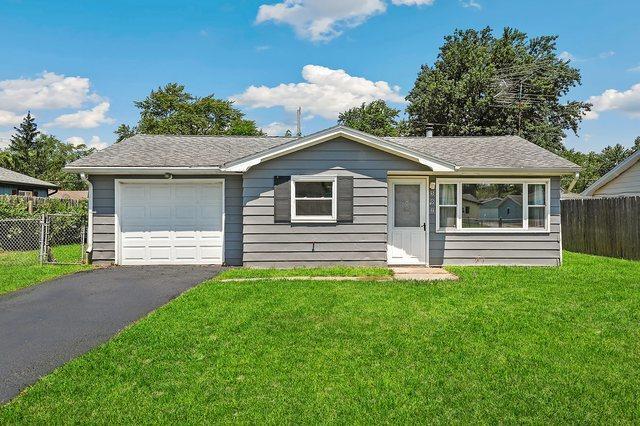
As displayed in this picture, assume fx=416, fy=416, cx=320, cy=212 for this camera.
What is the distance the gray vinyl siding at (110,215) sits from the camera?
10.2 metres

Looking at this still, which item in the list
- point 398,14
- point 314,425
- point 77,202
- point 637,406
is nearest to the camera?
point 314,425

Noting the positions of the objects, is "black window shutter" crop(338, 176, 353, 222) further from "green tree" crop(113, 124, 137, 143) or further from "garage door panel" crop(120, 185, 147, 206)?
"green tree" crop(113, 124, 137, 143)

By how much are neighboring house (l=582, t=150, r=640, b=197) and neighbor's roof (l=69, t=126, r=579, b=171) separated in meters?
5.69

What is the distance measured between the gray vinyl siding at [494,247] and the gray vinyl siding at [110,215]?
15.6ft

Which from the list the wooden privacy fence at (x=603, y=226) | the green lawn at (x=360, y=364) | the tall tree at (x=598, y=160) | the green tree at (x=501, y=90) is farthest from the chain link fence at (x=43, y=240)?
the tall tree at (x=598, y=160)

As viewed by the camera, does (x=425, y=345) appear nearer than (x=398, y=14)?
Yes

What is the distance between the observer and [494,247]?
10.2m

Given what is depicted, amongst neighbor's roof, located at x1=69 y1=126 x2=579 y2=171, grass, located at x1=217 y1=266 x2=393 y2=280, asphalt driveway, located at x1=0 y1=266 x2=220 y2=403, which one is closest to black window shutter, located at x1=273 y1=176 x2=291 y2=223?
neighbor's roof, located at x1=69 y1=126 x2=579 y2=171

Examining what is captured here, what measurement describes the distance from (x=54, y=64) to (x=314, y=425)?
26.6m

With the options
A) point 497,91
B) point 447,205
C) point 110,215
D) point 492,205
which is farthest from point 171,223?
point 497,91

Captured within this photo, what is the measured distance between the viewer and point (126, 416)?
3.06m

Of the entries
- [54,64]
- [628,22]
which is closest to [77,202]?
[54,64]

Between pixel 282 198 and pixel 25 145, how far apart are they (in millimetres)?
46286

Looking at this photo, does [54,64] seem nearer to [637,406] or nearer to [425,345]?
[425,345]
